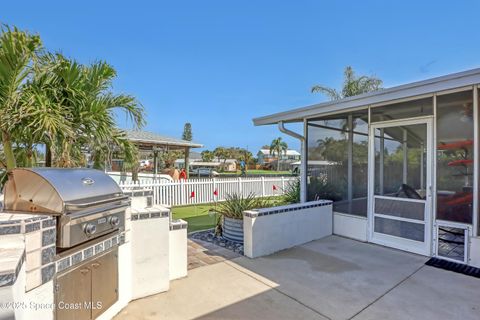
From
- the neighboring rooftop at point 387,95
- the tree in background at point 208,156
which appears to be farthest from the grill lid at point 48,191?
the tree in background at point 208,156

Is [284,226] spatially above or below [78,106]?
below

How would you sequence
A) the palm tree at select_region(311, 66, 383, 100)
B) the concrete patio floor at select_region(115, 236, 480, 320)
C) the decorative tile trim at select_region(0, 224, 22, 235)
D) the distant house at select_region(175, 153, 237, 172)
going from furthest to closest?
the distant house at select_region(175, 153, 237, 172) < the palm tree at select_region(311, 66, 383, 100) < the concrete patio floor at select_region(115, 236, 480, 320) < the decorative tile trim at select_region(0, 224, 22, 235)

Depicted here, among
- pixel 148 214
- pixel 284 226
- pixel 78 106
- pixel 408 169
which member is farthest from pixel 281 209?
pixel 78 106

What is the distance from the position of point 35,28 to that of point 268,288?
4237 millimetres

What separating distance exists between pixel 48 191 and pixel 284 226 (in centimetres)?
373

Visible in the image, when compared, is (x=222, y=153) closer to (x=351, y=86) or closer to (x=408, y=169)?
(x=351, y=86)

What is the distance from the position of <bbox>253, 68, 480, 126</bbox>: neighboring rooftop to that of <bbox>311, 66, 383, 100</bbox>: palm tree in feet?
32.7

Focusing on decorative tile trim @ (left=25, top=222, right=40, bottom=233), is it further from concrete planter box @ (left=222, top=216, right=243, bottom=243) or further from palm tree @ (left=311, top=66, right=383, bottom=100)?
palm tree @ (left=311, top=66, right=383, bottom=100)

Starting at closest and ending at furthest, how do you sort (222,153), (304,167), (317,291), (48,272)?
(48,272)
(317,291)
(304,167)
(222,153)

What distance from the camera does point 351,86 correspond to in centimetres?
1498

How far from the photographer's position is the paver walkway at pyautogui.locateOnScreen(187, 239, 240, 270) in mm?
4164

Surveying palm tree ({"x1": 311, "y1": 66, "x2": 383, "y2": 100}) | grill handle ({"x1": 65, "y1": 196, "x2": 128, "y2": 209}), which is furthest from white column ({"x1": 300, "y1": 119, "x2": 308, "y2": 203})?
palm tree ({"x1": 311, "y1": 66, "x2": 383, "y2": 100})

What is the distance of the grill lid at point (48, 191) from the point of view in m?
2.05

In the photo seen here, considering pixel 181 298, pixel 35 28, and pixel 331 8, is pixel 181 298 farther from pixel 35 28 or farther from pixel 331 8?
pixel 331 8
